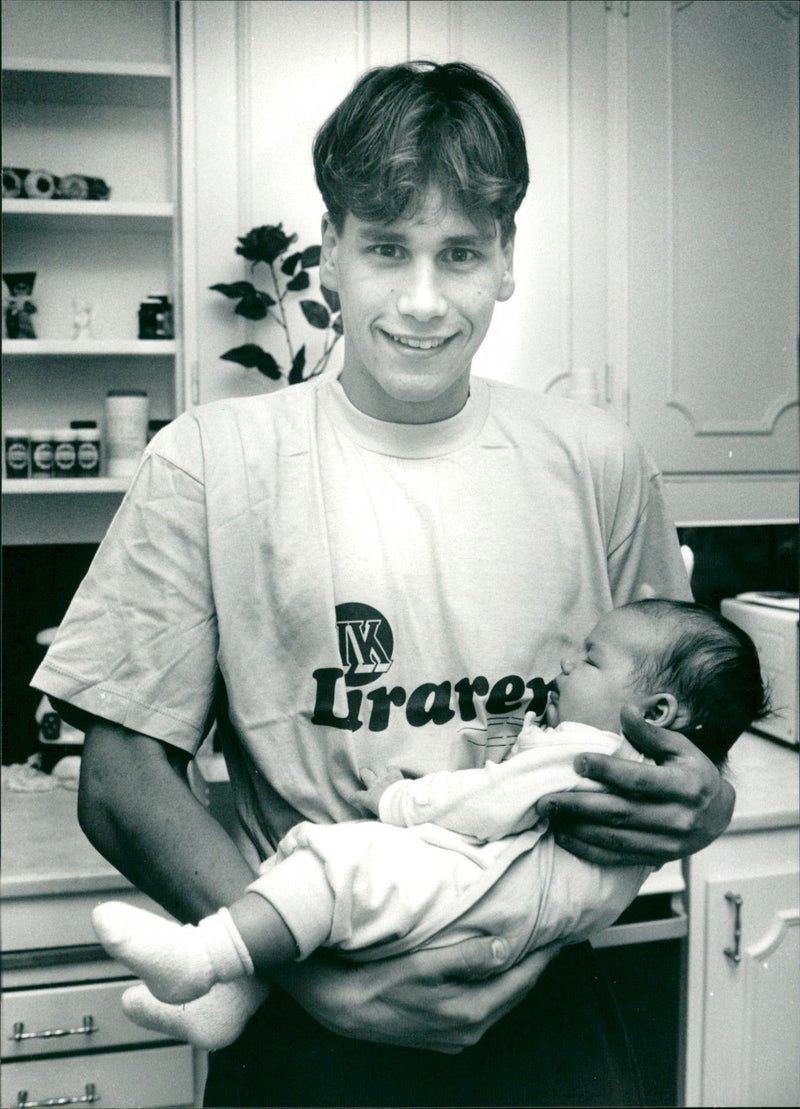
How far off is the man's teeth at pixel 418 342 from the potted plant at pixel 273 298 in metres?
0.62

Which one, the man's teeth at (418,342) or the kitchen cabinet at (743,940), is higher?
the man's teeth at (418,342)

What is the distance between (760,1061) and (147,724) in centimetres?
101

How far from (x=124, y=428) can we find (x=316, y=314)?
38 centimetres

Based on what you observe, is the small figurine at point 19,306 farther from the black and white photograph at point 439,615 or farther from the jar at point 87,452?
the black and white photograph at point 439,615

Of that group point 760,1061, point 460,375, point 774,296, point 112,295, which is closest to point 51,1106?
point 760,1061

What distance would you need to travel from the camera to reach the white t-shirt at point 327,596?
72 cm

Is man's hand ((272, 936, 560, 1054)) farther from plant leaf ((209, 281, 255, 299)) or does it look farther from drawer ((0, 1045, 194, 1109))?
plant leaf ((209, 281, 255, 299))

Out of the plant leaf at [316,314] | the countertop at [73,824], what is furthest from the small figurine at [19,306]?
the countertop at [73,824]

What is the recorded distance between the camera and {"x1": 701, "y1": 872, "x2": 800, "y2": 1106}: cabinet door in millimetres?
1283

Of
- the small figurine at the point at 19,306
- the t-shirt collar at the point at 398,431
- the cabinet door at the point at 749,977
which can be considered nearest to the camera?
the t-shirt collar at the point at 398,431

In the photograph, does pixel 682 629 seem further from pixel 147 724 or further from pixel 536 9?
pixel 536 9

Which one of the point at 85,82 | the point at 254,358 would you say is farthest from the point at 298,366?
the point at 85,82

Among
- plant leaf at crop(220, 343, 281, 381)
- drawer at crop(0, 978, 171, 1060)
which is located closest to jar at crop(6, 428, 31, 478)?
plant leaf at crop(220, 343, 281, 381)

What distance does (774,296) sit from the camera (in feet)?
4.38
